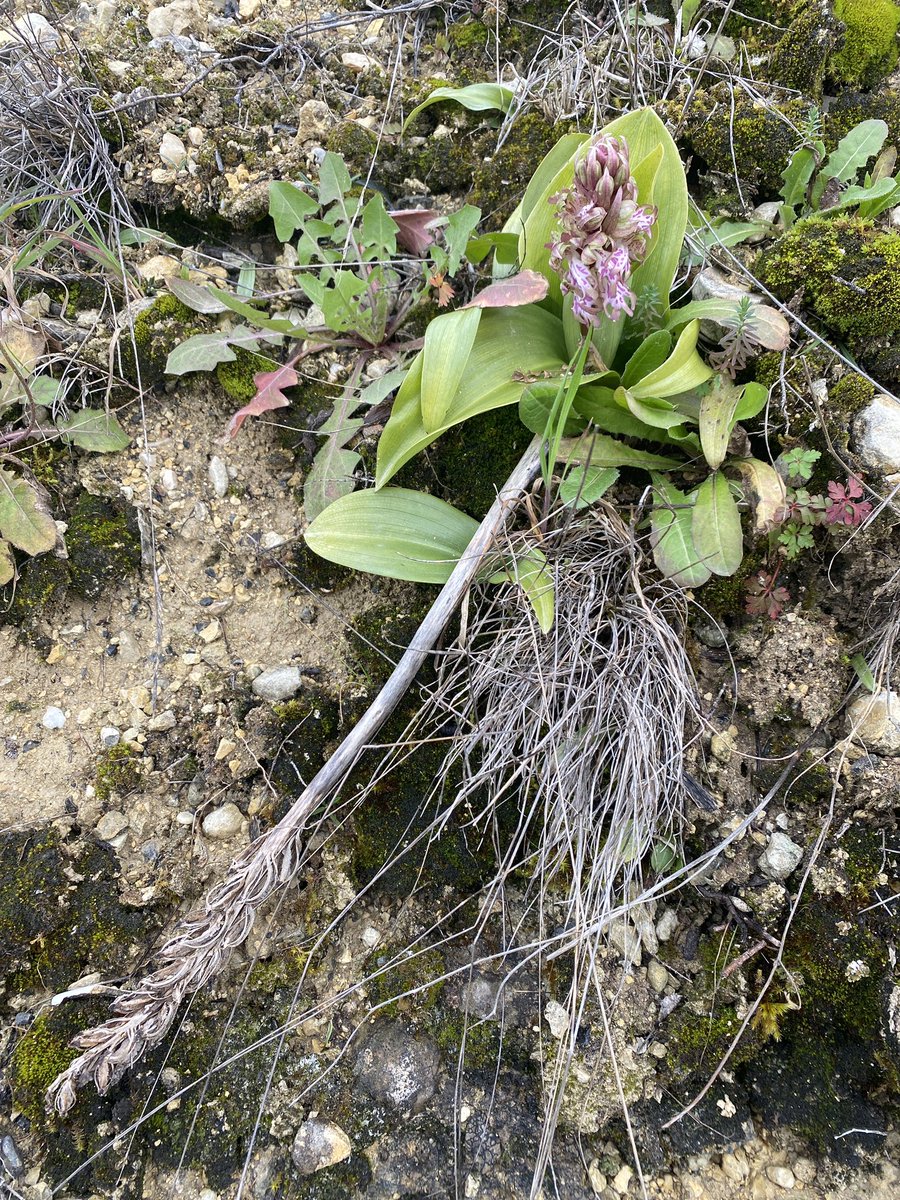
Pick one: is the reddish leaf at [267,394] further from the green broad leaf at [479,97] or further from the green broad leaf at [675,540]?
the green broad leaf at [675,540]

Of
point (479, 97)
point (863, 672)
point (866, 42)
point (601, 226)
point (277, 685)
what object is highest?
point (866, 42)

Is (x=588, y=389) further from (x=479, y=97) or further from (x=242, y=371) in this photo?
(x=479, y=97)

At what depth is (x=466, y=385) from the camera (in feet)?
6.44

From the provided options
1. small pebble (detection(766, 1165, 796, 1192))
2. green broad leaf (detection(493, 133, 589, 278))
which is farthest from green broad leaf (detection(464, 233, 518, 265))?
small pebble (detection(766, 1165, 796, 1192))

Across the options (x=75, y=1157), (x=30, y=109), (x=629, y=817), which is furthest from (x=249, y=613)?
(x=30, y=109)

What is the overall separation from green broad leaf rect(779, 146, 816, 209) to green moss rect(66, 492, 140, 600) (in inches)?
88.3

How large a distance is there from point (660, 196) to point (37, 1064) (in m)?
2.74

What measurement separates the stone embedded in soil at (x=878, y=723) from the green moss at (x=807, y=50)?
1972mm

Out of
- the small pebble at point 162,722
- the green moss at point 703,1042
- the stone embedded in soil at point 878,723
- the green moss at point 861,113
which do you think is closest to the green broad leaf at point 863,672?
the stone embedded in soil at point 878,723

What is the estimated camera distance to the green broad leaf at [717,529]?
5.96 feet

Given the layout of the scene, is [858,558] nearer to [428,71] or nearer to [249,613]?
[249,613]

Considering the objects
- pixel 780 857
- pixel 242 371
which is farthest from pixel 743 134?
pixel 780 857

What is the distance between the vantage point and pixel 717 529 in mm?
1841

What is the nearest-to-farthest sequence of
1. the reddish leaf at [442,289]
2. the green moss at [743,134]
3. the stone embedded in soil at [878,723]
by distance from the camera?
the stone embedded in soil at [878,723], the reddish leaf at [442,289], the green moss at [743,134]
